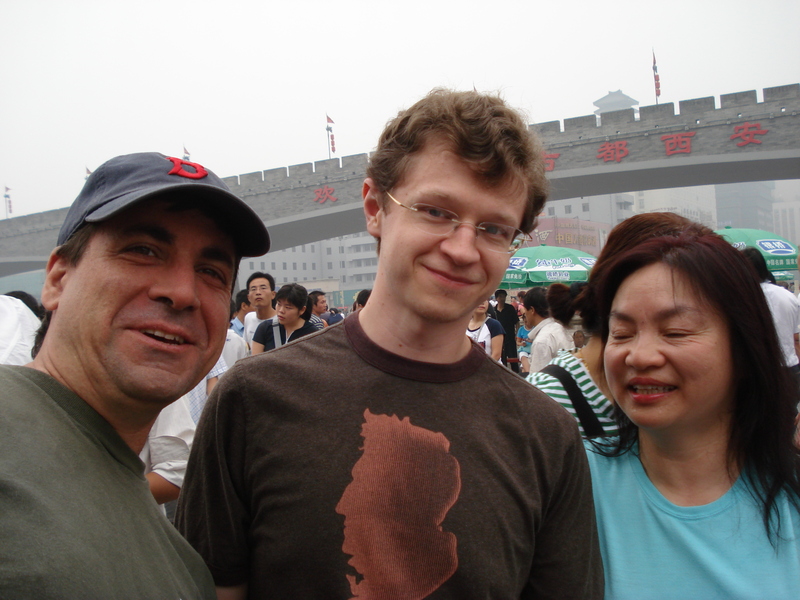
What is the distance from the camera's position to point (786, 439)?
1476 millimetres

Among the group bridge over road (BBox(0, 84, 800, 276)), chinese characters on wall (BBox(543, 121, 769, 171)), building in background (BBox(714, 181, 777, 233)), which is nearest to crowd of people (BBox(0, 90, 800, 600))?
bridge over road (BBox(0, 84, 800, 276))

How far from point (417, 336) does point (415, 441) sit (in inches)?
10.1

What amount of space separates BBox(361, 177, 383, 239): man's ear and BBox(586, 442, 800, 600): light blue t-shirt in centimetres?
99

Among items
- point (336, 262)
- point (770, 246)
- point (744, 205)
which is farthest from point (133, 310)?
point (744, 205)

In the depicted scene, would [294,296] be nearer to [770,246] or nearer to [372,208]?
[372,208]

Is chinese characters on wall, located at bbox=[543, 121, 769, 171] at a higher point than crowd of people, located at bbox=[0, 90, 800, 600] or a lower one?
higher

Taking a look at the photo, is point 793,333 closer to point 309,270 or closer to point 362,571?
point 362,571

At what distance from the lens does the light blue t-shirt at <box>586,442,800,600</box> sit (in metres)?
1.34

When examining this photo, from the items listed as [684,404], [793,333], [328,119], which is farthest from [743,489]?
[328,119]

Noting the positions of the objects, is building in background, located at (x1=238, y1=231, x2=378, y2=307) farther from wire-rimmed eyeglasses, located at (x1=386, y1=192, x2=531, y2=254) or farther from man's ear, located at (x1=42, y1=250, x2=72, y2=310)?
man's ear, located at (x1=42, y1=250, x2=72, y2=310)

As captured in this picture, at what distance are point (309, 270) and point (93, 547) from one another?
8216 centimetres

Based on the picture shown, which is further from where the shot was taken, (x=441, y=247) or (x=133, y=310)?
(x=441, y=247)

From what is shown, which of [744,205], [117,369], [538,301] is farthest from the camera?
[744,205]

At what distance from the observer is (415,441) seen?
1333mm
